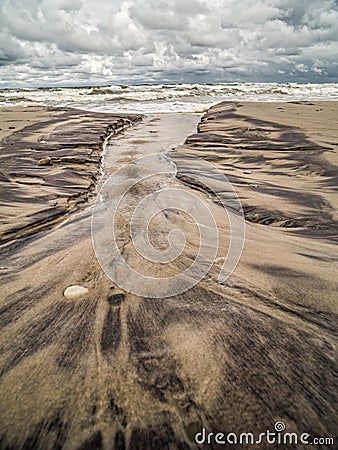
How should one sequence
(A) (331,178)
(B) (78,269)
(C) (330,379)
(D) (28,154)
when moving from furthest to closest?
1. (D) (28,154)
2. (A) (331,178)
3. (B) (78,269)
4. (C) (330,379)

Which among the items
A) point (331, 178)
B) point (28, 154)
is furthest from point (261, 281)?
point (28, 154)

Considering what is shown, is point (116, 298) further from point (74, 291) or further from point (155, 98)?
point (155, 98)

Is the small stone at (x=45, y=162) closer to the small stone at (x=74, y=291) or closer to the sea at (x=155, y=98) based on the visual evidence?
the small stone at (x=74, y=291)

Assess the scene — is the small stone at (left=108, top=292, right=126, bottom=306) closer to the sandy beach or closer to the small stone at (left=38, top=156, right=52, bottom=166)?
the sandy beach

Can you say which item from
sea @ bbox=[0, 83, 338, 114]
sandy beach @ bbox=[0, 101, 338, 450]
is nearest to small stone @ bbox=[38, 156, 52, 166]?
sandy beach @ bbox=[0, 101, 338, 450]

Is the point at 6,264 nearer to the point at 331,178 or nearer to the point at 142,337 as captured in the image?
the point at 142,337

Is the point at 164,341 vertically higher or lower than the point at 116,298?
higher

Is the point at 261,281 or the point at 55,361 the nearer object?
the point at 55,361

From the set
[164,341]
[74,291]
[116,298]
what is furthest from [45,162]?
[164,341]
